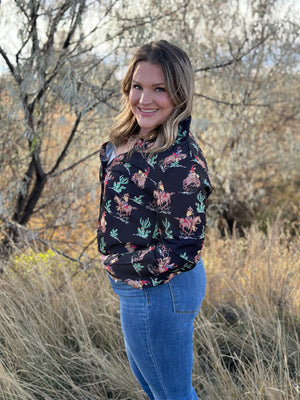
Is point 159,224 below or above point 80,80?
below

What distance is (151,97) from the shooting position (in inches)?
67.8

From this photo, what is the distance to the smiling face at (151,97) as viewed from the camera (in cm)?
171

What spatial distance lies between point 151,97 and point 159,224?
0.45 m

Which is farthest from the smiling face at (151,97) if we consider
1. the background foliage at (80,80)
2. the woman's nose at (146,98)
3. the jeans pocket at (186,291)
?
the background foliage at (80,80)

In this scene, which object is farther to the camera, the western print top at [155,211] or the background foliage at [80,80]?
the background foliage at [80,80]

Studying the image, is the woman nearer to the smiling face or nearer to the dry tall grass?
the smiling face

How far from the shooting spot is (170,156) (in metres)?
1.60

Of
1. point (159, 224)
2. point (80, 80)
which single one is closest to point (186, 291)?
point (159, 224)

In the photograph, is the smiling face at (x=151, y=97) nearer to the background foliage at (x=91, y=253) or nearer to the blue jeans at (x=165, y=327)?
the blue jeans at (x=165, y=327)

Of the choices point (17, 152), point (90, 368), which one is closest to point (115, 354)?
point (90, 368)

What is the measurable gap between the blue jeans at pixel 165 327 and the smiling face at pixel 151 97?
1.77 ft

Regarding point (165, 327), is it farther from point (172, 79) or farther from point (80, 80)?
point (80, 80)

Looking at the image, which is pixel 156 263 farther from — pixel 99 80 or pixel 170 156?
pixel 99 80

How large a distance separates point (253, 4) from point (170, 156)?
4953 mm
